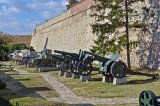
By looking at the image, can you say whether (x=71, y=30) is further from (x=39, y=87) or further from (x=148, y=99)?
(x=148, y=99)

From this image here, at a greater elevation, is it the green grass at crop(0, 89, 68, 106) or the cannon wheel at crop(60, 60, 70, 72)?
the cannon wheel at crop(60, 60, 70, 72)

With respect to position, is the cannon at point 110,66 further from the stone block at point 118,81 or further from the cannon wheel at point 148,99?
the cannon wheel at point 148,99

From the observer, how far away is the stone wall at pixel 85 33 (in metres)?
15.6

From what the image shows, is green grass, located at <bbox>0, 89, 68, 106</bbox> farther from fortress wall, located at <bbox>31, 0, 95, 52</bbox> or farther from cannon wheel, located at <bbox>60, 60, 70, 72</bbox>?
fortress wall, located at <bbox>31, 0, 95, 52</bbox>

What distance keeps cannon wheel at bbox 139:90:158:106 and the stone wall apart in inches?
427

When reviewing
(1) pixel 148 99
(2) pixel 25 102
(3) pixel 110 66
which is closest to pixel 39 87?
(3) pixel 110 66

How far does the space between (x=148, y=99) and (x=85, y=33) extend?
22.6 metres

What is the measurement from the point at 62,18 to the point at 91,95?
28.4m

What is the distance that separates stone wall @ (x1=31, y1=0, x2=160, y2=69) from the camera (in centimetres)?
1563

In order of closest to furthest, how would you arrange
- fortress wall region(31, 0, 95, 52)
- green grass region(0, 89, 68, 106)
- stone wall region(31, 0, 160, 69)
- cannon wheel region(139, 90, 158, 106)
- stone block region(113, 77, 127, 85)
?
cannon wheel region(139, 90, 158, 106) < green grass region(0, 89, 68, 106) < stone block region(113, 77, 127, 85) < stone wall region(31, 0, 160, 69) < fortress wall region(31, 0, 95, 52)

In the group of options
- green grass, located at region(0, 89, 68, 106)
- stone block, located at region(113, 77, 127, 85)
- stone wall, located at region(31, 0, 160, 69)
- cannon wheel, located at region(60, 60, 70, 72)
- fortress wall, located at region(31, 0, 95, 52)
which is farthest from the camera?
fortress wall, located at region(31, 0, 95, 52)

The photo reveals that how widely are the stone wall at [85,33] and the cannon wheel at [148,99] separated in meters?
10.8

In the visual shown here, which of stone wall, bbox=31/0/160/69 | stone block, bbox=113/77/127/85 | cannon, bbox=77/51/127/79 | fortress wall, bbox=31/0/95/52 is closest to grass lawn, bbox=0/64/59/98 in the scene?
cannon, bbox=77/51/127/79

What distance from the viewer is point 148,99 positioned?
14.6ft
